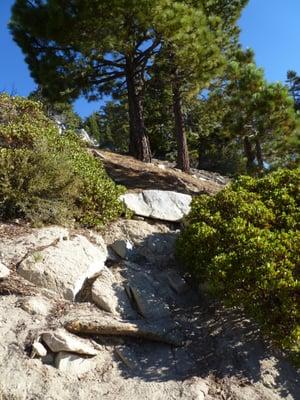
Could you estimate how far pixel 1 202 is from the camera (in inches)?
251

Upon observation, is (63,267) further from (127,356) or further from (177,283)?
(177,283)

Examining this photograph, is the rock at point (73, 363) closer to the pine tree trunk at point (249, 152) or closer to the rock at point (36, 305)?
the rock at point (36, 305)

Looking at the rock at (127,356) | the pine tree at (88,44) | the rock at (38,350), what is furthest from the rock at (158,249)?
the pine tree at (88,44)

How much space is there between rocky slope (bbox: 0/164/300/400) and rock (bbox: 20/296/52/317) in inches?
0.4

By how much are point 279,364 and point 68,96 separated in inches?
349

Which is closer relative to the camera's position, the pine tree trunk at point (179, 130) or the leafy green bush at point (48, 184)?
the leafy green bush at point (48, 184)

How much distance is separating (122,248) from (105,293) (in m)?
1.17

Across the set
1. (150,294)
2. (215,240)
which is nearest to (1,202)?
(150,294)

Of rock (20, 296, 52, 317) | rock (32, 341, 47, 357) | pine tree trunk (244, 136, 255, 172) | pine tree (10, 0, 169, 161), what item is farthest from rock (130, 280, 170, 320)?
pine tree trunk (244, 136, 255, 172)

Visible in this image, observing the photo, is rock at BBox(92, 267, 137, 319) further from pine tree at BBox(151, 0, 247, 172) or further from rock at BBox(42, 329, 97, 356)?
pine tree at BBox(151, 0, 247, 172)

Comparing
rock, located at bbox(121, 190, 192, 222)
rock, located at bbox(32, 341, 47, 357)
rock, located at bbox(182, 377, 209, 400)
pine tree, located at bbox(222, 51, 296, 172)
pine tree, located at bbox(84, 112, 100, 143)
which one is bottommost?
rock, located at bbox(182, 377, 209, 400)

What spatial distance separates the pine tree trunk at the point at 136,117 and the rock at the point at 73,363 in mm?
9189

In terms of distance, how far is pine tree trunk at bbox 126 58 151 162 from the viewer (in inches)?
501

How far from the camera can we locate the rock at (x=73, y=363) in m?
4.47
